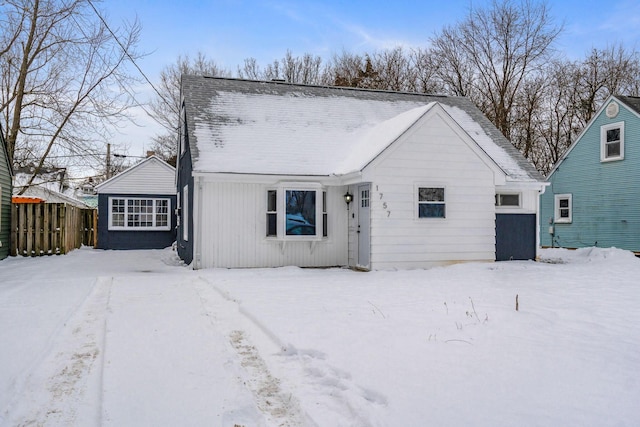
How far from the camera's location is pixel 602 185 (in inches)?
760

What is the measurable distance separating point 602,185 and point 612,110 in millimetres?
2822

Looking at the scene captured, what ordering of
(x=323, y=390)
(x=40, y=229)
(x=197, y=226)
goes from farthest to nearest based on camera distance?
1. (x=40, y=229)
2. (x=197, y=226)
3. (x=323, y=390)

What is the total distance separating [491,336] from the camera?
5508 millimetres

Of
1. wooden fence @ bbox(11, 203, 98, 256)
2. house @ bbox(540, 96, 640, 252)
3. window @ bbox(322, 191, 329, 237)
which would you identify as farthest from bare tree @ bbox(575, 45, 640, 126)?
wooden fence @ bbox(11, 203, 98, 256)

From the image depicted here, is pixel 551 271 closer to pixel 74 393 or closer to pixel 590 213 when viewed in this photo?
pixel 590 213

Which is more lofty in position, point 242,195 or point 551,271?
point 242,195

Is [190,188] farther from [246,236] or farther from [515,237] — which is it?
[515,237]

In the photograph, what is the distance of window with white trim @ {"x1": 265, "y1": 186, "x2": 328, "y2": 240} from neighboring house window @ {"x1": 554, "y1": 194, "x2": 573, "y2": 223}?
1306cm

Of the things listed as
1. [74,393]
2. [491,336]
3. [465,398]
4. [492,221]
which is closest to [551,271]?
[492,221]

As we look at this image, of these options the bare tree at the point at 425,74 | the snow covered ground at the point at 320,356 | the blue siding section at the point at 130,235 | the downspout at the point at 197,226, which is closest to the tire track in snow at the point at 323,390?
the snow covered ground at the point at 320,356

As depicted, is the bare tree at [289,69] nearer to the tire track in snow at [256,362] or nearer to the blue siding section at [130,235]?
the blue siding section at [130,235]

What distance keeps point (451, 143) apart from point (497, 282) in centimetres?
413

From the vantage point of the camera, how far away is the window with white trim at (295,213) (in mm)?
12711

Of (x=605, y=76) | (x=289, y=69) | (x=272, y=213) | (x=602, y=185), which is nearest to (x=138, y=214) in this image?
(x=272, y=213)
